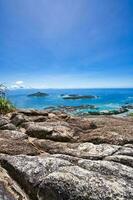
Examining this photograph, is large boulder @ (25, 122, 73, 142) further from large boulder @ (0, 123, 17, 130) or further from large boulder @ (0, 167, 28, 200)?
large boulder @ (0, 167, 28, 200)

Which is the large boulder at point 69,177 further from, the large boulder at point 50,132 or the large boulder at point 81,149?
the large boulder at point 50,132

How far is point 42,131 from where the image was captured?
850cm

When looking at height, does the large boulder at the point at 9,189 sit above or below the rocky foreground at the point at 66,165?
below

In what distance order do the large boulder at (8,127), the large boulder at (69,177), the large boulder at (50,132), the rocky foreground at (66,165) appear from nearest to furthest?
the large boulder at (69,177) → the rocky foreground at (66,165) → the large boulder at (50,132) → the large boulder at (8,127)

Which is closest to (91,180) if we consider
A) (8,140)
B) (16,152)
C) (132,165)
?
(132,165)

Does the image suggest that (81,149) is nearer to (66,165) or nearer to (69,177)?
(66,165)

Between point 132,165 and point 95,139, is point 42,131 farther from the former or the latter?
point 132,165

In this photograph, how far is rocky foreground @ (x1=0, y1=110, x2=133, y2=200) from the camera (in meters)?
4.51

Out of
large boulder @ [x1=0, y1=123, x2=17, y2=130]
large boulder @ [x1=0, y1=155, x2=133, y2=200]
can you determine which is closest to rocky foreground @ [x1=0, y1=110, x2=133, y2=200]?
Result: large boulder @ [x1=0, y1=155, x2=133, y2=200]

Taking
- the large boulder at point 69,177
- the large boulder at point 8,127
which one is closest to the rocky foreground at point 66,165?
the large boulder at point 69,177

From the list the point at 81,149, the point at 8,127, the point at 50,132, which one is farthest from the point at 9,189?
the point at 8,127

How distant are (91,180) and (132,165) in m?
1.36

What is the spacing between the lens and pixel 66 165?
17.8 ft

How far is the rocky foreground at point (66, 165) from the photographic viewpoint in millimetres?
4512
